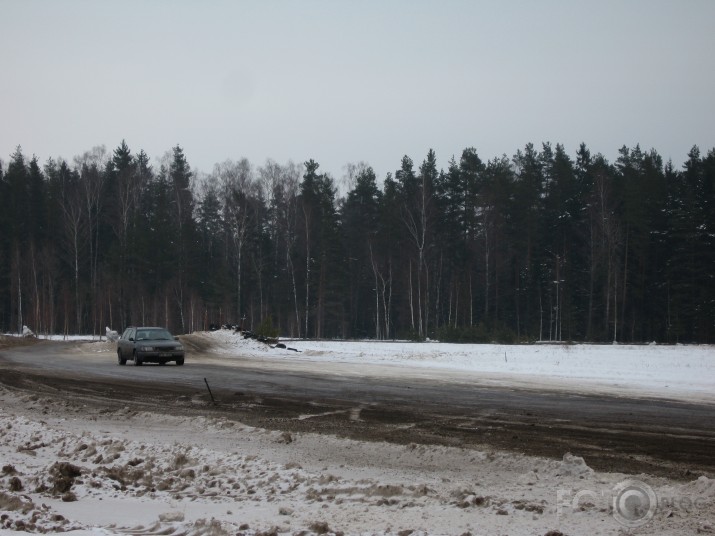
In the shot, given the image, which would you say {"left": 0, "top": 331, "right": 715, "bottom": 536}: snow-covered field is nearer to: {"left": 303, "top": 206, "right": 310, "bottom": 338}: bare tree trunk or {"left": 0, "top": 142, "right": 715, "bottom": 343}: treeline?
{"left": 0, "top": 142, "right": 715, "bottom": 343}: treeline

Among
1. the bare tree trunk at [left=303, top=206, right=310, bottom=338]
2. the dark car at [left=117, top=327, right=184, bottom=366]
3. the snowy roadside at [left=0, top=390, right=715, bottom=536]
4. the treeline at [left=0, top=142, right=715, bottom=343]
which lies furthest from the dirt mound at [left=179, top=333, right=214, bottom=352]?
the snowy roadside at [left=0, top=390, right=715, bottom=536]

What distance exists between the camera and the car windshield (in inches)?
1184

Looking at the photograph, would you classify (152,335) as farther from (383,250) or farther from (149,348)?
(383,250)

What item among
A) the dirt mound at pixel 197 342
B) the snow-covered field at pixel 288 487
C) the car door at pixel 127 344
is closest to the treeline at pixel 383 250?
the dirt mound at pixel 197 342

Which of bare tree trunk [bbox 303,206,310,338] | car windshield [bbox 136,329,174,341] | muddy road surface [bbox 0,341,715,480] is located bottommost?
muddy road surface [bbox 0,341,715,480]

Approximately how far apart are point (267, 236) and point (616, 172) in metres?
38.0

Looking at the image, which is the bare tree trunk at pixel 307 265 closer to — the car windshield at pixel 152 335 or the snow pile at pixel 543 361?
the snow pile at pixel 543 361

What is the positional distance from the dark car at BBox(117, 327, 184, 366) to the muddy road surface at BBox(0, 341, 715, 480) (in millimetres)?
2090

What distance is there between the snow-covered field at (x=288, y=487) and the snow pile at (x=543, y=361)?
10.7 m

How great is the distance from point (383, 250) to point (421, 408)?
60138mm

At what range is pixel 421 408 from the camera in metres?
15.4

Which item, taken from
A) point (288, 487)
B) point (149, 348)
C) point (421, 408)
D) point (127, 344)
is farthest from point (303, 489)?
point (127, 344)

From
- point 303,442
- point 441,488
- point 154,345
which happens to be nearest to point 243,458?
point 303,442

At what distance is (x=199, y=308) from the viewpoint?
73.4m
